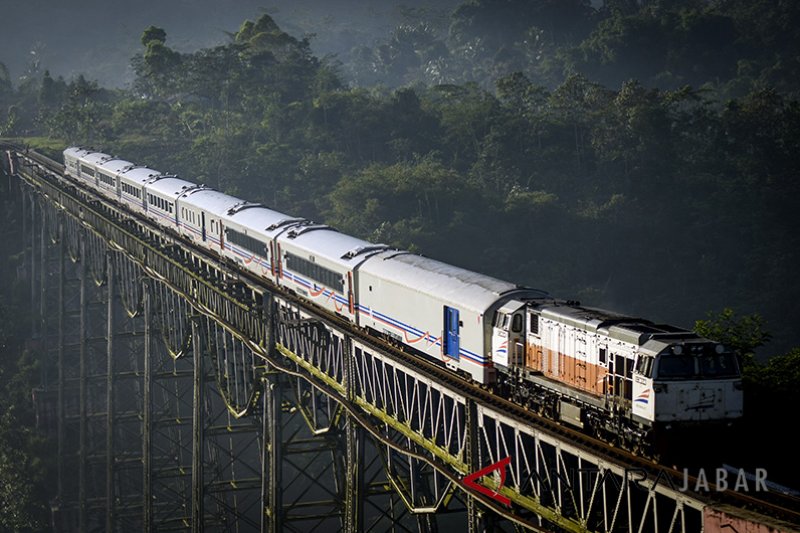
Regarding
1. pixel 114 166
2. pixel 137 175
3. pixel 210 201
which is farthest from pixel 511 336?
pixel 114 166

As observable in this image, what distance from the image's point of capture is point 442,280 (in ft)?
97.6

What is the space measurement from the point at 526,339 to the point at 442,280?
4.70 m

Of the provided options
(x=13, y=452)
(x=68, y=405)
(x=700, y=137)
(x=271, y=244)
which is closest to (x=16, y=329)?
(x=68, y=405)

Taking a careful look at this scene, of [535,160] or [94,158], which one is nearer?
→ [94,158]

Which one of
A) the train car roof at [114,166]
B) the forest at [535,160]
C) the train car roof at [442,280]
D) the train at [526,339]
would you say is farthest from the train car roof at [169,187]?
the train car roof at [442,280]

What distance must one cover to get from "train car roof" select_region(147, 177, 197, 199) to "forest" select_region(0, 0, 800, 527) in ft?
73.4

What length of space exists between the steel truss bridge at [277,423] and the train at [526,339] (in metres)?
0.98

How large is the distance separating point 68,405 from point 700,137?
63.7 m

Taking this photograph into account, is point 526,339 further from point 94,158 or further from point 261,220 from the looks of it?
point 94,158

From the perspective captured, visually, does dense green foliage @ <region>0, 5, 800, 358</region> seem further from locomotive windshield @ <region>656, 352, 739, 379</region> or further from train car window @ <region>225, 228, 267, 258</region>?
locomotive windshield @ <region>656, 352, 739, 379</region>

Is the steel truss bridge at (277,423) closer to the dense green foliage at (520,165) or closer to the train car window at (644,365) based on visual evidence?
the train car window at (644,365)

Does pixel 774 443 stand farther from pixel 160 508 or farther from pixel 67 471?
pixel 67 471

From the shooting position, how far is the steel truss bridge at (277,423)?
21.3 metres

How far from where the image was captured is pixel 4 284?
90188 mm
